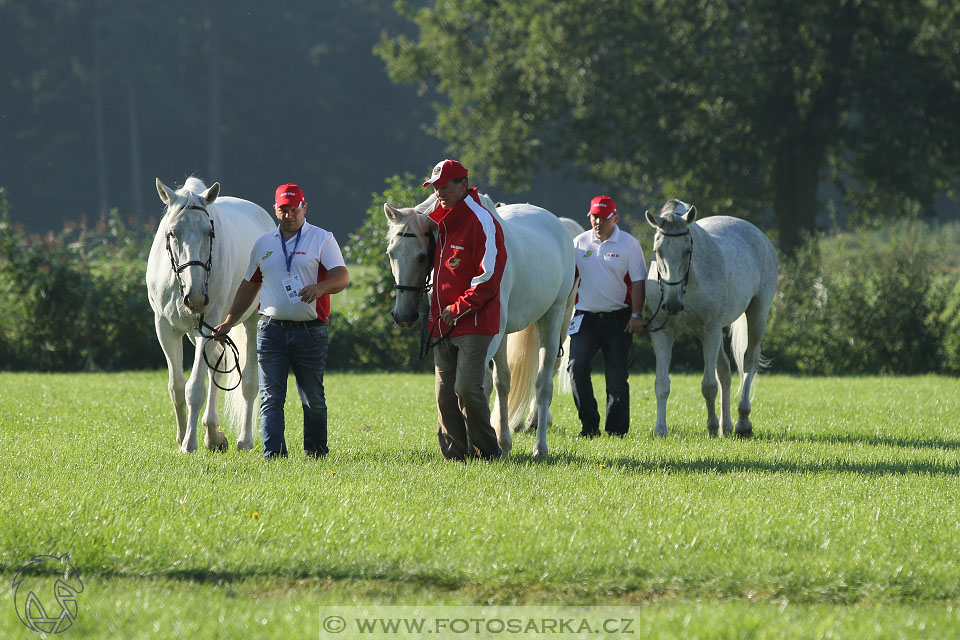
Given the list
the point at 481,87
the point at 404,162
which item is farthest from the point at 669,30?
the point at 404,162

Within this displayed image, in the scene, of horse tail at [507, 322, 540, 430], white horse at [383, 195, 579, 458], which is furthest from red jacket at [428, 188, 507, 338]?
horse tail at [507, 322, 540, 430]

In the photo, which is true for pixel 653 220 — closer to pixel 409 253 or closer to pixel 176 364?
pixel 409 253

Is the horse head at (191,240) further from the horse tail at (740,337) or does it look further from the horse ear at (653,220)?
the horse tail at (740,337)

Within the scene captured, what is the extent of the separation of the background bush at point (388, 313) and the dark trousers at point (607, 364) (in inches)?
310

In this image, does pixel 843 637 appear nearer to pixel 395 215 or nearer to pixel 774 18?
pixel 395 215

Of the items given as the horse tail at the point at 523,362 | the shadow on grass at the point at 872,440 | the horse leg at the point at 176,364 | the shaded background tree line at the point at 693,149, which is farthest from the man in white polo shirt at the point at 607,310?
the shaded background tree line at the point at 693,149

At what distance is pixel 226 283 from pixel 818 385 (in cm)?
1110

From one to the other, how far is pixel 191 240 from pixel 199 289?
404 millimetres

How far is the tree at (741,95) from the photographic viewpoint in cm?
2694

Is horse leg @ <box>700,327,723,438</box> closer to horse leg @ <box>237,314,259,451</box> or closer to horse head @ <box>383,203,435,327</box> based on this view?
horse head @ <box>383,203,435,327</box>

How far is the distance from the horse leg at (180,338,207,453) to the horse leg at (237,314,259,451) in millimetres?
457

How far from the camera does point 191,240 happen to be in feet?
26.7

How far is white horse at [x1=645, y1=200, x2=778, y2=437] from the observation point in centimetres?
1015

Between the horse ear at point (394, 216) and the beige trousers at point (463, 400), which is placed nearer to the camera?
the horse ear at point (394, 216)
